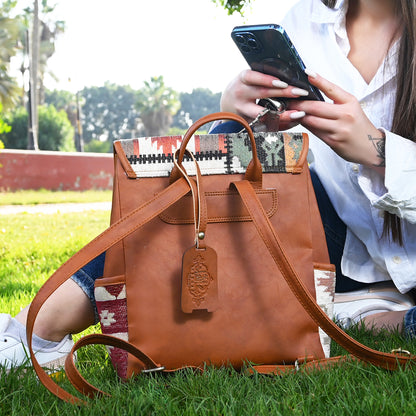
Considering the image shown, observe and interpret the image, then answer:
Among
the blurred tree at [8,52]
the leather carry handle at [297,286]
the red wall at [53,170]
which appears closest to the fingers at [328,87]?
the leather carry handle at [297,286]

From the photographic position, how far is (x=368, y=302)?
5.33ft

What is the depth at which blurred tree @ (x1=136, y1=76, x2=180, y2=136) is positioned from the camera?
47875mm

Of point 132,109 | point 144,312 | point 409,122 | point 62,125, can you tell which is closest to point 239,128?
point 409,122

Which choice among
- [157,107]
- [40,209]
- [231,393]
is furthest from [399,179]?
[157,107]

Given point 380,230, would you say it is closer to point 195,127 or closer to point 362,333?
point 362,333

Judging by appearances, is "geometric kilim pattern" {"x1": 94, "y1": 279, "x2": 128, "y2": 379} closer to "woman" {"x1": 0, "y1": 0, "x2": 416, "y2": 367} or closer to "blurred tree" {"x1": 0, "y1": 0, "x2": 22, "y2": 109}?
"woman" {"x1": 0, "y1": 0, "x2": 416, "y2": 367}

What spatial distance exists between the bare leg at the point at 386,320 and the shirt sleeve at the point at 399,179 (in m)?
0.30

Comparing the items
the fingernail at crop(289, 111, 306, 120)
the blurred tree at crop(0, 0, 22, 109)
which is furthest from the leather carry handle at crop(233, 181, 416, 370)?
the blurred tree at crop(0, 0, 22, 109)

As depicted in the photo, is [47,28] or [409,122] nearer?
[409,122]

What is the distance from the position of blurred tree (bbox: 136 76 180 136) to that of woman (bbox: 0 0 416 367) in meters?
46.5

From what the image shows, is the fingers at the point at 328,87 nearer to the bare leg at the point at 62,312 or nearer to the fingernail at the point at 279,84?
the fingernail at the point at 279,84

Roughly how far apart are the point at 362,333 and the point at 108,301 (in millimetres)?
757

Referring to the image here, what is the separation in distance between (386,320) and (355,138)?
555mm

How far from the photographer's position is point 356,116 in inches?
52.4
